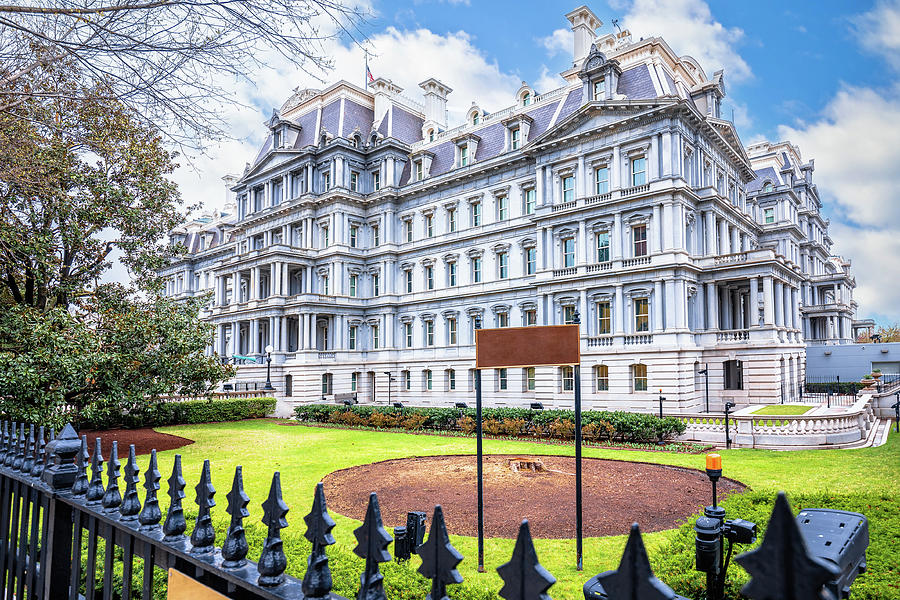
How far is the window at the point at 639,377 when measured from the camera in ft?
95.2

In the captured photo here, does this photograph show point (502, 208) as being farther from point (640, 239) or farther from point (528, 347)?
point (528, 347)

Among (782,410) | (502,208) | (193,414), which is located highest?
(502,208)

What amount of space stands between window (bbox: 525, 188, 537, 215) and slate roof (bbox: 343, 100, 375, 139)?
17351mm

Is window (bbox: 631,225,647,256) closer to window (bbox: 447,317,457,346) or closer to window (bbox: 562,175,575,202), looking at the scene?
window (bbox: 562,175,575,202)

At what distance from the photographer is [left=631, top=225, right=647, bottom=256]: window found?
30.1 m

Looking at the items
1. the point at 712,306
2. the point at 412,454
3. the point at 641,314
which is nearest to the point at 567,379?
the point at 641,314

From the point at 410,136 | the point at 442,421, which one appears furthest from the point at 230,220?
the point at 442,421

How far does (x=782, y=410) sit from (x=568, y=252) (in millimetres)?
13890

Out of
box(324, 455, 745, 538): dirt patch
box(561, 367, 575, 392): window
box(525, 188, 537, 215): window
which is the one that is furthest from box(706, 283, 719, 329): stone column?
box(324, 455, 745, 538): dirt patch

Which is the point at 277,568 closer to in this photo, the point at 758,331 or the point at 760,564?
the point at 760,564

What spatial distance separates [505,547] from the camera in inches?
326

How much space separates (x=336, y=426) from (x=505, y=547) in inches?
831

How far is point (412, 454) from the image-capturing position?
1780 centimetres

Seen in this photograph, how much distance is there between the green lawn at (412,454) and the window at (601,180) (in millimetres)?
17106
